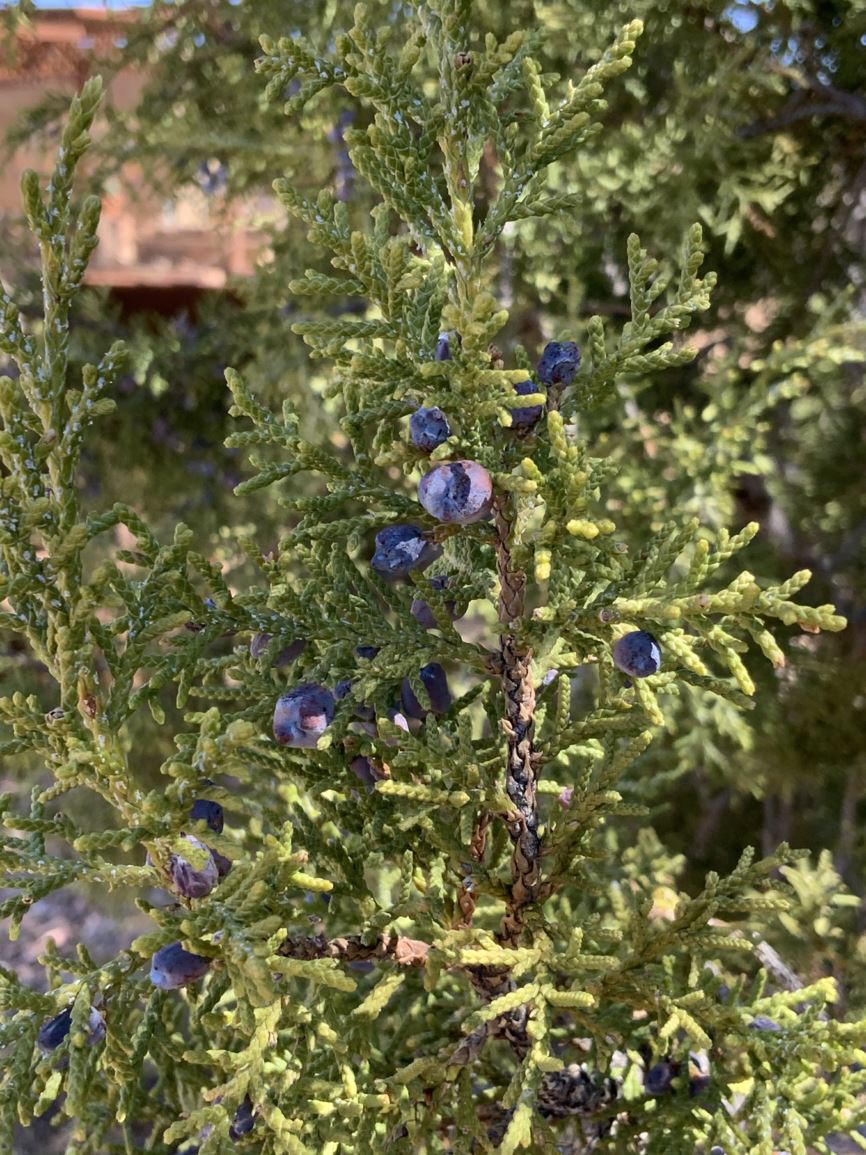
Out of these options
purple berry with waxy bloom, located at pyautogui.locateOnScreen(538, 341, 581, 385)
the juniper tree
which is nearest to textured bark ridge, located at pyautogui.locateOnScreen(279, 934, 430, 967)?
the juniper tree

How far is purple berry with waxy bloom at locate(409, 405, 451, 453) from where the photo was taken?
100 cm

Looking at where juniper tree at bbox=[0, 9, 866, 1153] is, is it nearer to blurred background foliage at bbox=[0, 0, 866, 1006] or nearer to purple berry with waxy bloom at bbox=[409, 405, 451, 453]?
purple berry with waxy bloom at bbox=[409, 405, 451, 453]

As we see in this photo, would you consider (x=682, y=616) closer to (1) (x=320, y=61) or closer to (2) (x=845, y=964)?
(1) (x=320, y=61)

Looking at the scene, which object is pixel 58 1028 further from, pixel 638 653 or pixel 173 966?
pixel 638 653

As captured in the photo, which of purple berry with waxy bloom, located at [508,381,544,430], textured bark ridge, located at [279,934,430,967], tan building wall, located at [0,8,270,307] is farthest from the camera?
tan building wall, located at [0,8,270,307]

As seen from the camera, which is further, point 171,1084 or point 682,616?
point 171,1084

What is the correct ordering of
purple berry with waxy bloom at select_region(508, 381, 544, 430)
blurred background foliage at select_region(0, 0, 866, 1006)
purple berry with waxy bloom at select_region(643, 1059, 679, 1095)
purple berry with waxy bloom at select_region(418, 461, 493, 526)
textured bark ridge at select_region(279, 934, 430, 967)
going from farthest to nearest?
blurred background foliage at select_region(0, 0, 866, 1006) → purple berry with waxy bloom at select_region(643, 1059, 679, 1095) → textured bark ridge at select_region(279, 934, 430, 967) → purple berry with waxy bloom at select_region(508, 381, 544, 430) → purple berry with waxy bloom at select_region(418, 461, 493, 526)

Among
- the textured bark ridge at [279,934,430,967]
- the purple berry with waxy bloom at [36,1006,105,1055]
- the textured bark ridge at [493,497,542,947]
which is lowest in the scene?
the purple berry with waxy bloom at [36,1006,105,1055]

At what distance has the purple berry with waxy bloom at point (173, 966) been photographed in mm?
1037

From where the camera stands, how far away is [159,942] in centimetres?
92

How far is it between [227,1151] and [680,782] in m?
3.07

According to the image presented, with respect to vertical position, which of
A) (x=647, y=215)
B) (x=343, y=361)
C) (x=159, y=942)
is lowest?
(x=159, y=942)

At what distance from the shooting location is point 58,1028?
1085mm

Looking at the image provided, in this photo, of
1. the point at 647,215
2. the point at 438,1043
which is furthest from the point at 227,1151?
the point at 647,215
